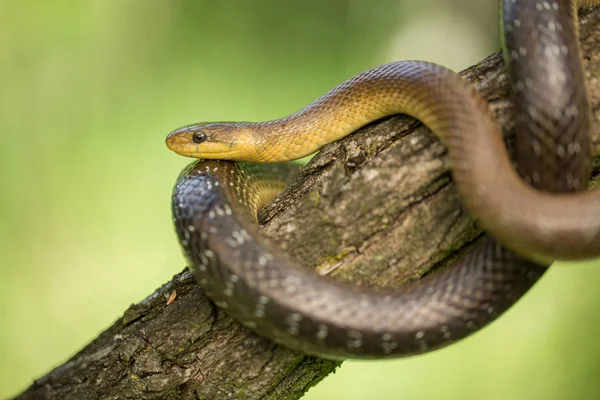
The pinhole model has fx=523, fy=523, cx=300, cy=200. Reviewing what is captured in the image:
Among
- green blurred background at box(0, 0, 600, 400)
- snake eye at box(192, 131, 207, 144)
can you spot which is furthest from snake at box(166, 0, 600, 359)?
green blurred background at box(0, 0, 600, 400)

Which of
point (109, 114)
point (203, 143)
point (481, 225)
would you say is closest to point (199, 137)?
point (203, 143)

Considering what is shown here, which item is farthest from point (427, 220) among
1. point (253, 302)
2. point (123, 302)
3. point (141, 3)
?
point (141, 3)

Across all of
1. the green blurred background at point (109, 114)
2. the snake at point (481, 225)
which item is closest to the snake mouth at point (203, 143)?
the snake at point (481, 225)

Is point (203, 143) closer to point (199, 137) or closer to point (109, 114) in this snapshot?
point (199, 137)

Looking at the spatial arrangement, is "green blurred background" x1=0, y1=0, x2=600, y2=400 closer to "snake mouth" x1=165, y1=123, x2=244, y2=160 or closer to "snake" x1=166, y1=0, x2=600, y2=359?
"snake mouth" x1=165, y1=123, x2=244, y2=160

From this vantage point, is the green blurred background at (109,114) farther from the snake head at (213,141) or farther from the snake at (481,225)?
the snake at (481,225)
